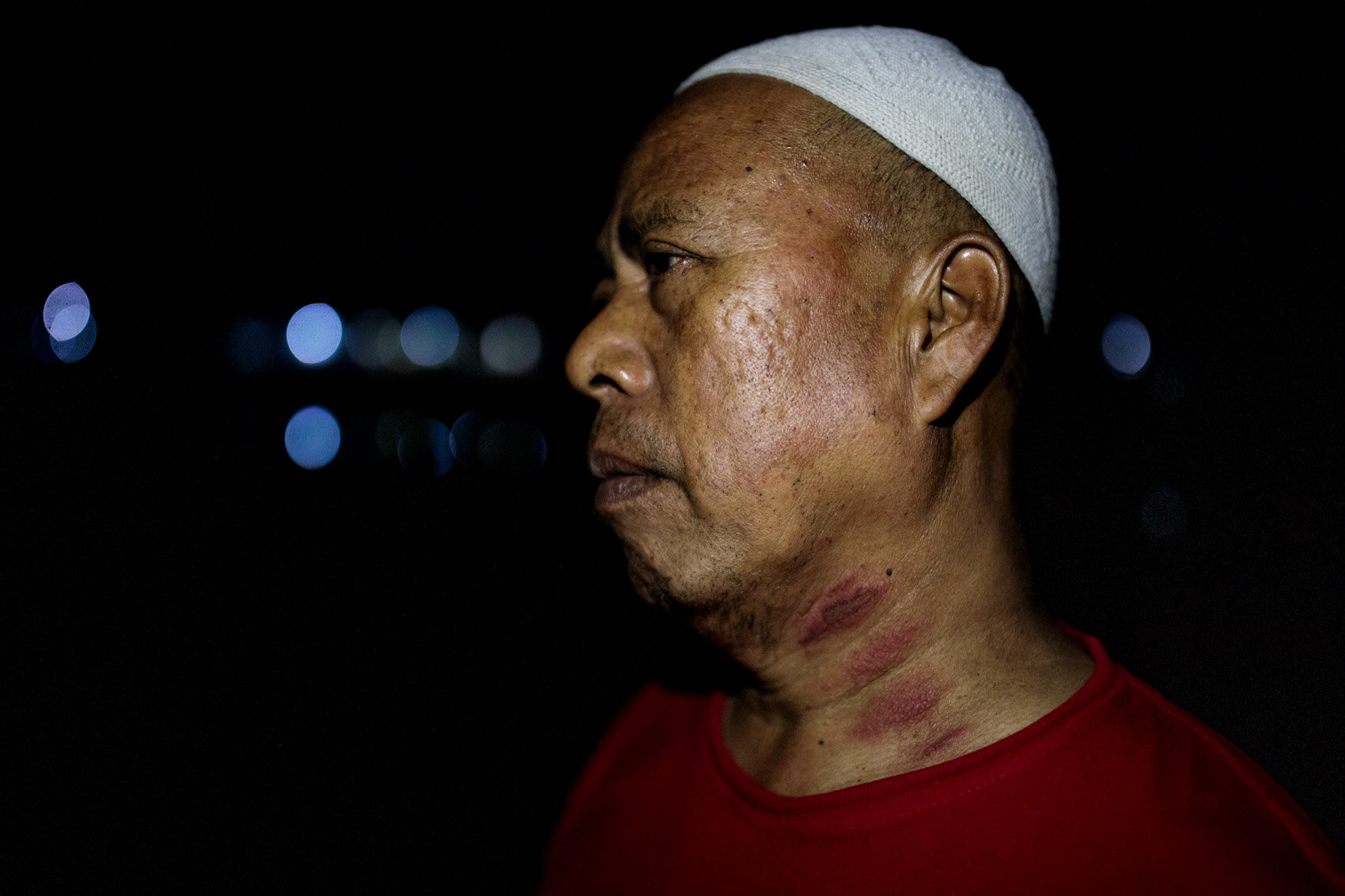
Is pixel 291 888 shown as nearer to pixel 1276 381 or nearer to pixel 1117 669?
pixel 1117 669

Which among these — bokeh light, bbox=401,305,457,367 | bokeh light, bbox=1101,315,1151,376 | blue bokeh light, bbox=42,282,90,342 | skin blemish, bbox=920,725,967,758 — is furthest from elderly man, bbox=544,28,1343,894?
bokeh light, bbox=401,305,457,367

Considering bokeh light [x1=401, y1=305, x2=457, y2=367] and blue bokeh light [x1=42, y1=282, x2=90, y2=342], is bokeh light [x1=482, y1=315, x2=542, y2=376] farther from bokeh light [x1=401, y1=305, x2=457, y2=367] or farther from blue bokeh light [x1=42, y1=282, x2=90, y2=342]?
blue bokeh light [x1=42, y1=282, x2=90, y2=342]

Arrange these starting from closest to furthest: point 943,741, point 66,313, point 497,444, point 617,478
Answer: point 943,741 < point 617,478 < point 497,444 < point 66,313

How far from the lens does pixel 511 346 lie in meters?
26.0

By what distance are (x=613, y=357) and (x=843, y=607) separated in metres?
0.66

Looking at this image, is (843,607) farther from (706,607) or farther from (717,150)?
(717,150)

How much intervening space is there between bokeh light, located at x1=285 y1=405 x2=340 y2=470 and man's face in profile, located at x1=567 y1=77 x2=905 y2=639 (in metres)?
11.8

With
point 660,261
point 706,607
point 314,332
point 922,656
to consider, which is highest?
point 660,261

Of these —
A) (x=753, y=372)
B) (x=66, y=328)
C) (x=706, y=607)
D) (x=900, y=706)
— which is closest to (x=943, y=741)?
(x=900, y=706)

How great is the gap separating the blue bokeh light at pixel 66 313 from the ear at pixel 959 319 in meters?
16.5

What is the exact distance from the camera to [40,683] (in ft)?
15.9

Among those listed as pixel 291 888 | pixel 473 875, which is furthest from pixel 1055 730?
pixel 291 888

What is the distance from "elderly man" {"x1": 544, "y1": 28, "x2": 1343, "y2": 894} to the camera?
127 centimetres

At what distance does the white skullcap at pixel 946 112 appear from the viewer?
1.45m
